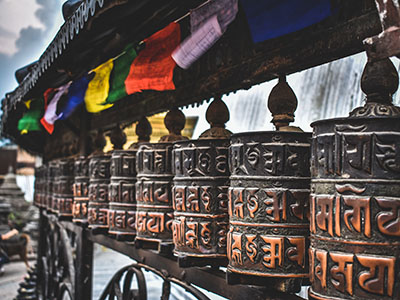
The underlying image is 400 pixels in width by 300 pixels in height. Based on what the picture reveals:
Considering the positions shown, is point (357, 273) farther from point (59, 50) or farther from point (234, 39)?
point (59, 50)

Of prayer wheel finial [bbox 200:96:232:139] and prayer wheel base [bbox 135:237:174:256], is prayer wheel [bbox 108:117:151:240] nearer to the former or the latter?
prayer wheel base [bbox 135:237:174:256]

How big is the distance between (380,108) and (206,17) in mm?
655

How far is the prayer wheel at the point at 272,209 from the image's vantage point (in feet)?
3.64

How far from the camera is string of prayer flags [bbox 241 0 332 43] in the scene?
119 cm

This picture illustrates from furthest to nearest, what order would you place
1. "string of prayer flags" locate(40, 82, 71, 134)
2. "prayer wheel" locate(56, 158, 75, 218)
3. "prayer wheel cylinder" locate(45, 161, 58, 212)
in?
"prayer wheel cylinder" locate(45, 161, 58, 212) → "prayer wheel" locate(56, 158, 75, 218) → "string of prayer flags" locate(40, 82, 71, 134)

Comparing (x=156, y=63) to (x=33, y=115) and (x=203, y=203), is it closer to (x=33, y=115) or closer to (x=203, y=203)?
(x=203, y=203)

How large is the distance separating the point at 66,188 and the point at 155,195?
157cm

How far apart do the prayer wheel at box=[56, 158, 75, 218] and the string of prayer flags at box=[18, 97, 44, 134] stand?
485 mm

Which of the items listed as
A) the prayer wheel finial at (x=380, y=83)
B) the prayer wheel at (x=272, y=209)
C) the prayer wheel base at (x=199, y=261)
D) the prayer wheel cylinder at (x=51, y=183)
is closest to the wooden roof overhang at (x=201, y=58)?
the prayer wheel finial at (x=380, y=83)

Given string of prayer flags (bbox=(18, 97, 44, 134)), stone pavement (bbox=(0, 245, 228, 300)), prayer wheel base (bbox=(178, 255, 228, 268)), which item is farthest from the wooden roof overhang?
stone pavement (bbox=(0, 245, 228, 300))

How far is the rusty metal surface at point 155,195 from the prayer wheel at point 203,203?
9.7 inches

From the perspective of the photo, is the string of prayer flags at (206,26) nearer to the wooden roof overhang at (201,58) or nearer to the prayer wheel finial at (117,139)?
the wooden roof overhang at (201,58)

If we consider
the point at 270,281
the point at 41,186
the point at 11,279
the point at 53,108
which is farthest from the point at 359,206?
the point at 11,279

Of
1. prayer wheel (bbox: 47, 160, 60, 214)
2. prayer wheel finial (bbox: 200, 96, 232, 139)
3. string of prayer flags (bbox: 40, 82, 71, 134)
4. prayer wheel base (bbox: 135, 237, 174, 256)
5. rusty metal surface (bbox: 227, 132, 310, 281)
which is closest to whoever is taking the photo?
rusty metal surface (bbox: 227, 132, 310, 281)
